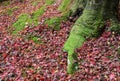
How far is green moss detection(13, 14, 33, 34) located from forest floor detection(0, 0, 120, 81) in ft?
0.49

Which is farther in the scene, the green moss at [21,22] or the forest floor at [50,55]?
the green moss at [21,22]

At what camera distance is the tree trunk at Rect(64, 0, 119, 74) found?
27.7ft

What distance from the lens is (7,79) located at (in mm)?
7844

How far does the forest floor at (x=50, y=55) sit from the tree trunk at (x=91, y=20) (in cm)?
30

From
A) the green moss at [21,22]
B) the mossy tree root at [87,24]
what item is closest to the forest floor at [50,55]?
the green moss at [21,22]

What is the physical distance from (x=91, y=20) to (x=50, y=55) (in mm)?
1885

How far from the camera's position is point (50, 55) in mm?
8398

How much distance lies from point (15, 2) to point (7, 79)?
959cm

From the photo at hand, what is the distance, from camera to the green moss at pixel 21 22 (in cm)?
1098

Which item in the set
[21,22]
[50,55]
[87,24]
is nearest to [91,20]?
[87,24]

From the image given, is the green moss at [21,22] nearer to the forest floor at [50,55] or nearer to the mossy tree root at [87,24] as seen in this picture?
the forest floor at [50,55]

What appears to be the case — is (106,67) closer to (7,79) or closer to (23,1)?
(7,79)

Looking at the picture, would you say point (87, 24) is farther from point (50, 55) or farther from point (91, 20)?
point (50, 55)

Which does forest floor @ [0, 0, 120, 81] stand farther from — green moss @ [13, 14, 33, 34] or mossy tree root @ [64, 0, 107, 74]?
mossy tree root @ [64, 0, 107, 74]
